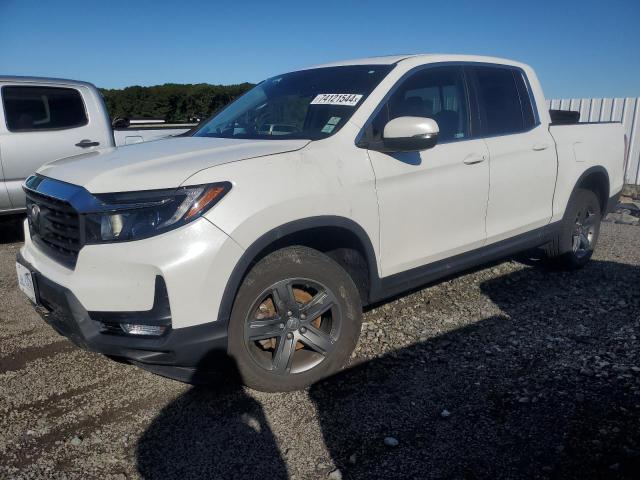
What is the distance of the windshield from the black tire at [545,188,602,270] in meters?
2.44

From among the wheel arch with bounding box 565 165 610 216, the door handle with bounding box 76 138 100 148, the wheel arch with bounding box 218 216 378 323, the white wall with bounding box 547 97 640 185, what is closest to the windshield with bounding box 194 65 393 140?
the wheel arch with bounding box 218 216 378 323

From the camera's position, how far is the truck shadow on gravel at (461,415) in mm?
2380

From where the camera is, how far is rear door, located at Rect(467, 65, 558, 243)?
3959 millimetres

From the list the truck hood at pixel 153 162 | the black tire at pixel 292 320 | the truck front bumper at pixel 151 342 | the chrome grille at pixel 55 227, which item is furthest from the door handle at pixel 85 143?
the black tire at pixel 292 320

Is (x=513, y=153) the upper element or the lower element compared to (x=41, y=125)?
lower

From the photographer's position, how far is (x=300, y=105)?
11.8 feet

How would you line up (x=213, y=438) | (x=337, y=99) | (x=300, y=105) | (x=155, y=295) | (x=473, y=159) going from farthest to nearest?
(x=473, y=159), (x=300, y=105), (x=337, y=99), (x=213, y=438), (x=155, y=295)

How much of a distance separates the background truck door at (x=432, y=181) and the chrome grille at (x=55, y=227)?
1.66 meters

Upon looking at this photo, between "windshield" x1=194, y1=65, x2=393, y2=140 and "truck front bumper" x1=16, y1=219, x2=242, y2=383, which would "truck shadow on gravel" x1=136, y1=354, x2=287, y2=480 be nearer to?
"truck front bumper" x1=16, y1=219, x2=242, y2=383

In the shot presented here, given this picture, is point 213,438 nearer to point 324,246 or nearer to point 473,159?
point 324,246

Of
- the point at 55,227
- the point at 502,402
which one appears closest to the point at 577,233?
the point at 502,402

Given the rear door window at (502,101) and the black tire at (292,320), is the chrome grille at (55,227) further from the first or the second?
the rear door window at (502,101)

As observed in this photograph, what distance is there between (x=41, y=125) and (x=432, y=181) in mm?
5079

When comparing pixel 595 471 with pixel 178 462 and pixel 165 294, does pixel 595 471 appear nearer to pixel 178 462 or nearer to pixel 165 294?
pixel 178 462
